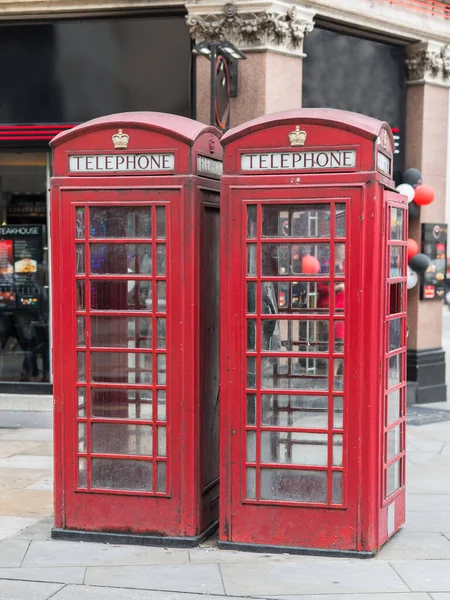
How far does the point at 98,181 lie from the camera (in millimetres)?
6379

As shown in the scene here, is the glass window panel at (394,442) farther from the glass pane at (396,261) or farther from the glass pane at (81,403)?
the glass pane at (81,403)

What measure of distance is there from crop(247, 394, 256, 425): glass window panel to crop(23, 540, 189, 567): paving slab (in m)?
0.97

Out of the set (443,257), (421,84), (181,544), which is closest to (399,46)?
(421,84)

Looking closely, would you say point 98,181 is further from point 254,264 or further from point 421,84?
point 421,84

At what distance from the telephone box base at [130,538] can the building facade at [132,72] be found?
19.3 feet

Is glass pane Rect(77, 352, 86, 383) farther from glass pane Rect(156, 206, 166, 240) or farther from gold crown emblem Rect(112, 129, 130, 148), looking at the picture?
gold crown emblem Rect(112, 129, 130, 148)

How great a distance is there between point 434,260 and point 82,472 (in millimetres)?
8242

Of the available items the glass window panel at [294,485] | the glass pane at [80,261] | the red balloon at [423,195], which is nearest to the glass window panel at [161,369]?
the glass pane at [80,261]

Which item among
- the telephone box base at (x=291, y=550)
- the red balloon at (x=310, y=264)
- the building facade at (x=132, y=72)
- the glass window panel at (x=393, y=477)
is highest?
the building facade at (x=132, y=72)

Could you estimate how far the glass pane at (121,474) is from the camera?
6453mm

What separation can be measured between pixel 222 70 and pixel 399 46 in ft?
11.0

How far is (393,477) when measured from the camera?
6703 mm

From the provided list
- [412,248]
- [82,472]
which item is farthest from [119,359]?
[412,248]

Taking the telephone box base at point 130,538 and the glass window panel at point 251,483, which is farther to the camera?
the telephone box base at point 130,538
